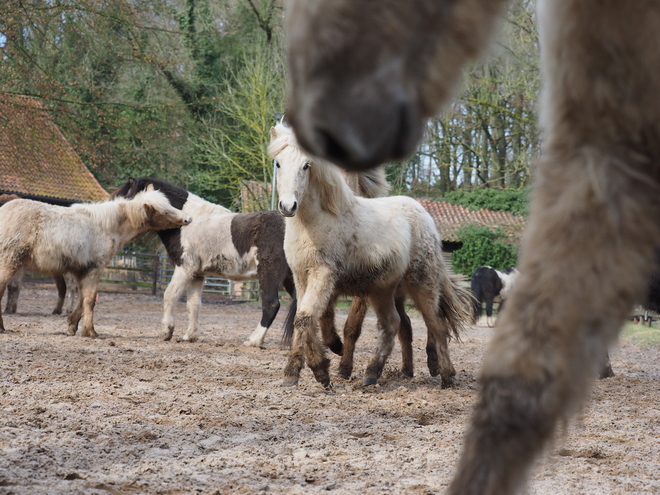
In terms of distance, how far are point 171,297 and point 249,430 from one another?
6410 millimetres

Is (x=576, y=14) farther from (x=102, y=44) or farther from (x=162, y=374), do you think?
(x=102, y=44)

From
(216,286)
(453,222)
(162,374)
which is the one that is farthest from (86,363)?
(453,222)

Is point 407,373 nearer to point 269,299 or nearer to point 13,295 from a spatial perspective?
point 269,299

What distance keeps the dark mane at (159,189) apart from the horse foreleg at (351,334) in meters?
5.30

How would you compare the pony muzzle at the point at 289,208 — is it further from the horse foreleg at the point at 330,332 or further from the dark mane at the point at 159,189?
the dark mane at the point at 159,189

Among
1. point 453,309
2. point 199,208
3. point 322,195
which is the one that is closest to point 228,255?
point 199,208

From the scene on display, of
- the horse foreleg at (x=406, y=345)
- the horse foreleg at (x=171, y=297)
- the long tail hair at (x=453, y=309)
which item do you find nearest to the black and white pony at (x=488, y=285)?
the horse foreleg at (x=171, y=297)

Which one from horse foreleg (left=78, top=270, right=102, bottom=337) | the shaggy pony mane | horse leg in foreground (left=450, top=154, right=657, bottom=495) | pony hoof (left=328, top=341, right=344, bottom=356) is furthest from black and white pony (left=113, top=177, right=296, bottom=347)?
horse leg in foreground (left=450, top=154, right=657, bottom=495)

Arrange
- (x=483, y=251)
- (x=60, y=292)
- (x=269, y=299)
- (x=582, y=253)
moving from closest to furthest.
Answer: (x=582, y=253) < (x=269, y=299) < (x=60, y=292) < (x=483, y=251)

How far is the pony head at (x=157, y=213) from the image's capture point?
420 inches

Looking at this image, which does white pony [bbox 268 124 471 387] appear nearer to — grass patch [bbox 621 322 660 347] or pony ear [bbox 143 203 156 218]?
pony ear [bbox 143 203 156 218]

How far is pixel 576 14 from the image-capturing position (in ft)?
3.73

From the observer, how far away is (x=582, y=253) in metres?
1.14

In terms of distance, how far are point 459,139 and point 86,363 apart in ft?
81.2
